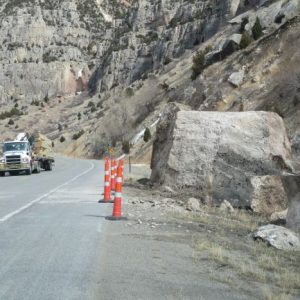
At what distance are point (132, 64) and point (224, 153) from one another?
9221cm

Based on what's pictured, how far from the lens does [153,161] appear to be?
73.0 feet

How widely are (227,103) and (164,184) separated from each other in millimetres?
27839

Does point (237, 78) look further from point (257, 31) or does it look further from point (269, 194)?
point (269, 194)

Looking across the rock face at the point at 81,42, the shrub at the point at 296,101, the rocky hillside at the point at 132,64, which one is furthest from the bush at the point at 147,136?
the rock face at the point at 81,42

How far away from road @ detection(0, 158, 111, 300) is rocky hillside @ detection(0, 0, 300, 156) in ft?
51.3

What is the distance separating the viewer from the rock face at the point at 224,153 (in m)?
17.4

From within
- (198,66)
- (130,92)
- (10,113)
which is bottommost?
(10,113)

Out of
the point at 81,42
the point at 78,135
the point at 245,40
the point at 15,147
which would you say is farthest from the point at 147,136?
the point at 81,42

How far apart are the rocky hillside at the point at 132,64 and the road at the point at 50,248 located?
15.6 m

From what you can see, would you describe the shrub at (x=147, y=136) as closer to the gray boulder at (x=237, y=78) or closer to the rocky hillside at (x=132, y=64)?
the rocky hillside at (x=132, y=64)

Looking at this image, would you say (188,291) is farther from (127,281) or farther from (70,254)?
(70,254)

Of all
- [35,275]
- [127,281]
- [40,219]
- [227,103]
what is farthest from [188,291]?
[227,103]

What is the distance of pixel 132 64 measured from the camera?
108 m

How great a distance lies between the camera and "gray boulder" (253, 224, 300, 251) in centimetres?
964
